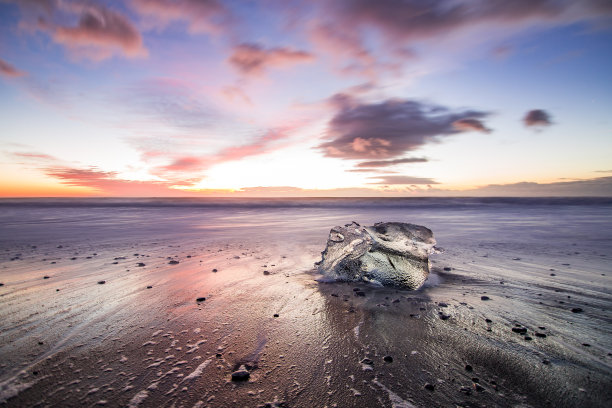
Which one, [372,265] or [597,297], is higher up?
[372,265]

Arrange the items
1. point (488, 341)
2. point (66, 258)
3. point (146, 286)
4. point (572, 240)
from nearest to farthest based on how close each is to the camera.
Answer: point (488, 341)
point (146, 286)
point (66, 258)
point (572, 240)

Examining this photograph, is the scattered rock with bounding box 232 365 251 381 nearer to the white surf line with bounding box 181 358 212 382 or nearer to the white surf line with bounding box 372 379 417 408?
the white surf line with bounding box 181 358 212 382

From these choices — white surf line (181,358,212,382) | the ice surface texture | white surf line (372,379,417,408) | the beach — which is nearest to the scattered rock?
the beach

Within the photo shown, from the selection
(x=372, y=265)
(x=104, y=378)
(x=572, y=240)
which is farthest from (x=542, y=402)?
(x=572, y=240)

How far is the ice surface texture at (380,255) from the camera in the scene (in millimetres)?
5090

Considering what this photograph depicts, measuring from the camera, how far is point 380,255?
210 inches

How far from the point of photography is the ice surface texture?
5.09 meters

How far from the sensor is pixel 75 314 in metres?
3.74

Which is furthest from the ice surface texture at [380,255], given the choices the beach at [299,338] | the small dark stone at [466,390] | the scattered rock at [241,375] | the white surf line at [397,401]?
the scattered rock at [241,375]

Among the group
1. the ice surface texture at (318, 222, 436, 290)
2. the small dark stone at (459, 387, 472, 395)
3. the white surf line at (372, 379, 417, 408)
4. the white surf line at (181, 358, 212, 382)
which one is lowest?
the small dark stone at (459, 387, 472, 395)

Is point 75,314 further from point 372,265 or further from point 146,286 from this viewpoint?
point 372,265

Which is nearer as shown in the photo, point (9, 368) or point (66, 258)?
point (9, 368)

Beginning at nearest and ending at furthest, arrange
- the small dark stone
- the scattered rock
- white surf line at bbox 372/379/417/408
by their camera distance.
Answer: white surf line at bbox 372/379/417/408 < the small dark stone < the scattered rock

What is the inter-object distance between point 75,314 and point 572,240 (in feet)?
45.8
